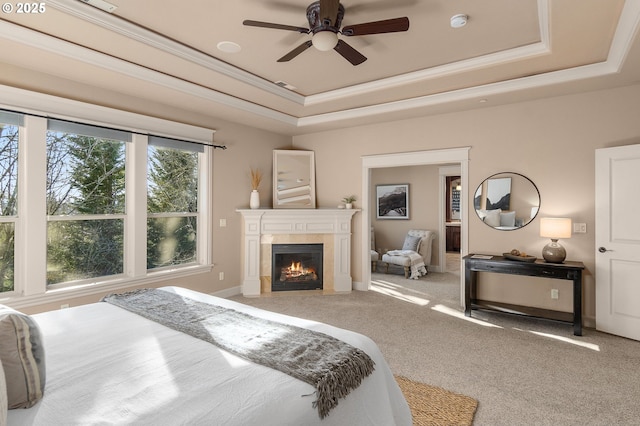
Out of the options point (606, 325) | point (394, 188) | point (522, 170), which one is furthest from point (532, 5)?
point (394, 188)

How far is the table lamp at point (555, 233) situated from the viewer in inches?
144

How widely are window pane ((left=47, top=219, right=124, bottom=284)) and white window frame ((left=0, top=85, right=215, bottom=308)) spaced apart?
9 centimetres

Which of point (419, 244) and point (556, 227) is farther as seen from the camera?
point (419, 244)

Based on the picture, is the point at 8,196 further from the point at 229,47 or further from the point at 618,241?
the point at 618,241

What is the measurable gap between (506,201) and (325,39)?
3.14 metres

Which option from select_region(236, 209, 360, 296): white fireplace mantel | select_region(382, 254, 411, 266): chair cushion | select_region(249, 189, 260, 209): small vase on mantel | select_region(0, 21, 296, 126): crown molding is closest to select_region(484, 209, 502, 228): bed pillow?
select_region(236, 209, 360, 296): white fireplace mantel

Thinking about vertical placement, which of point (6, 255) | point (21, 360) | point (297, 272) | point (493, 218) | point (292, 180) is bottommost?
point (297, 272)

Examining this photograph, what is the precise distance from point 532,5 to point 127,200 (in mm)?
4280

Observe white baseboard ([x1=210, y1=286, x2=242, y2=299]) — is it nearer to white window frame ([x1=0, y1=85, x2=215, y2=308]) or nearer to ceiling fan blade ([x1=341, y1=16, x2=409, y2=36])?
white window frame ([x1=0, y1=85, x2=215, y2=308])

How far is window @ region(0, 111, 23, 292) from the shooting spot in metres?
3.08

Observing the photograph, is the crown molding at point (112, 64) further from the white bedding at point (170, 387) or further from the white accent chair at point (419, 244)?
the white accent chair at point (419, 244)

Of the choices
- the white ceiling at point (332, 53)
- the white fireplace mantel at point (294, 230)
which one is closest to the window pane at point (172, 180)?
the white ceiling at point (332, 53)

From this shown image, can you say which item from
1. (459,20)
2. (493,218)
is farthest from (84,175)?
(493,218)

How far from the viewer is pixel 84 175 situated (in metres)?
3.62
